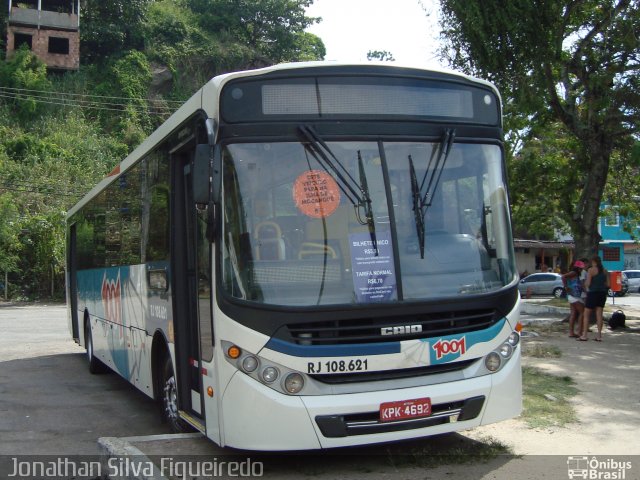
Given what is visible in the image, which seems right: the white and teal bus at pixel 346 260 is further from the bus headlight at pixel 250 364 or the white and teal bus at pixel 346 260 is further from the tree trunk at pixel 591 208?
the tree trunk at pixel 591 208

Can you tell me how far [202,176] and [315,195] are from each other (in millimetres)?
866

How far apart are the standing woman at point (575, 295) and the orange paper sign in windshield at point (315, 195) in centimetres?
1094

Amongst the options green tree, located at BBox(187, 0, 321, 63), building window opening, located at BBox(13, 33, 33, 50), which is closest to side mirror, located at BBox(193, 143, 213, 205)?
building window opening, located at BBox(13, 33, 33, 50)

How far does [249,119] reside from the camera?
224 inches

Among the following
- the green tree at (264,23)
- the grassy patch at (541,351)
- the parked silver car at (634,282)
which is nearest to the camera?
the grassy patch at (541,351)

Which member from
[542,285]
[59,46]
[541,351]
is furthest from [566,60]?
[59,46]

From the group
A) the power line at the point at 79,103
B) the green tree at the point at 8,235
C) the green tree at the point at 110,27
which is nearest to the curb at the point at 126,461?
the green tree at the point at 8,235

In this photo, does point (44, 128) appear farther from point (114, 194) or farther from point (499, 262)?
point (499, 262)

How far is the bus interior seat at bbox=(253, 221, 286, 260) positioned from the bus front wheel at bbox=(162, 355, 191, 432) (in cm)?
195

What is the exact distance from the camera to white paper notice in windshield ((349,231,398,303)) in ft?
18.0

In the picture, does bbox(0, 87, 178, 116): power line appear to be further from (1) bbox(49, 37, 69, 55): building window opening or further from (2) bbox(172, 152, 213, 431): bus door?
(2) bbox(172, 152, 213, 431): bus door

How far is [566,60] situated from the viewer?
55.6 ft

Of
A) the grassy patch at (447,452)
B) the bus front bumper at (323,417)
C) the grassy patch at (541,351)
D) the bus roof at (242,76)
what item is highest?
the bus roof at (242,76)

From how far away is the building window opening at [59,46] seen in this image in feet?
200
